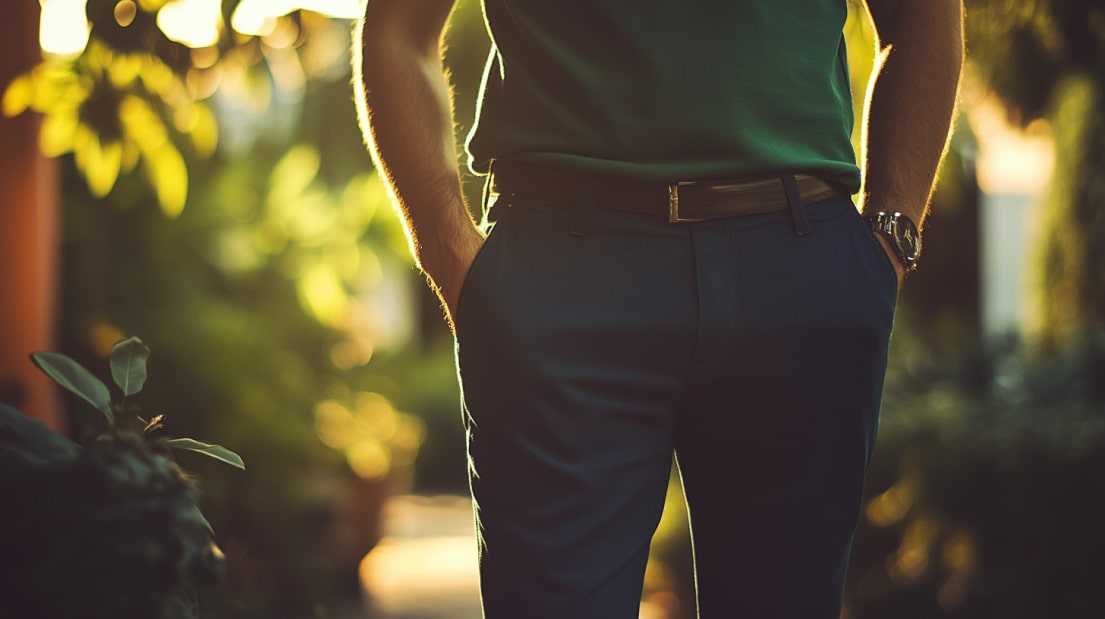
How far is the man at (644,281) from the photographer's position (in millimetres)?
1506

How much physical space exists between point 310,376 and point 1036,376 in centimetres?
471

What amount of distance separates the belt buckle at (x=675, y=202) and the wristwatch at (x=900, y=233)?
38 cm

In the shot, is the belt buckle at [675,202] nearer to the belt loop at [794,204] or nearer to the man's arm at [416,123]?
the belt loop at [794,204]

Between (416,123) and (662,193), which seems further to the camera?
(416,123)

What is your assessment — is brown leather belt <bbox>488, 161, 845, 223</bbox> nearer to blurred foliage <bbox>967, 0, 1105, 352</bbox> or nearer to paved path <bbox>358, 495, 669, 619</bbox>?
blurred foliage <bbox>967, 0, 1105, 352</bbox>

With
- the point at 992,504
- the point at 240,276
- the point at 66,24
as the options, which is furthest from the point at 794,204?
the point at 240,276

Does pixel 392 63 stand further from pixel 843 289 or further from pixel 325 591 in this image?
pixel 325 591

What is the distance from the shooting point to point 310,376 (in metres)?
8.06

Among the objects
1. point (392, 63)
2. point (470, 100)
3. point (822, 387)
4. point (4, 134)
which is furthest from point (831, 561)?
point (4, 134)

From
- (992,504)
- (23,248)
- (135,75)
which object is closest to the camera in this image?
(135,75)

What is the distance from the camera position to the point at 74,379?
1348mm

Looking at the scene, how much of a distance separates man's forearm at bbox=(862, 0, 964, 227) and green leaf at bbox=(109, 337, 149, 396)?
1.08m

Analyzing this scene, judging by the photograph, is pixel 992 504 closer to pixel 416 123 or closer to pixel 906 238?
pixel 906 238

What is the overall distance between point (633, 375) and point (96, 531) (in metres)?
0.68
